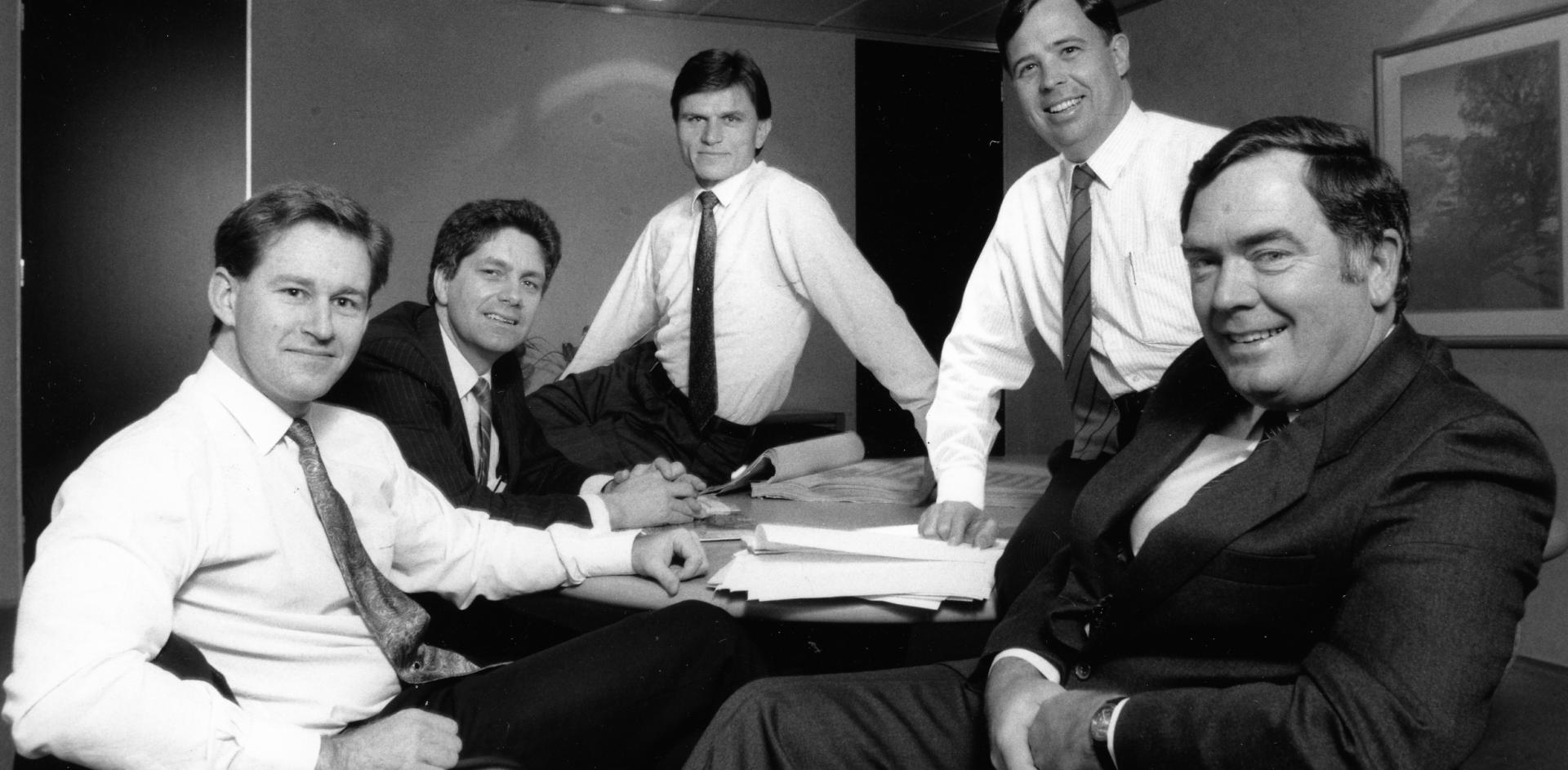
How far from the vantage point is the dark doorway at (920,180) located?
6.62 m

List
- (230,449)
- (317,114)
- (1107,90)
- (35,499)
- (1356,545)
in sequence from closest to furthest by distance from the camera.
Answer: (1356,545)
(230,449)
(1107,90)
(35,499)
(317,114)

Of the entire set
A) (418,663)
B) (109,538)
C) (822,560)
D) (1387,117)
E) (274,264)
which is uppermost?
Result: (1387,117)

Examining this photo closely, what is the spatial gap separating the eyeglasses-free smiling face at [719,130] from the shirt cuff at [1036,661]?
2.32 metres

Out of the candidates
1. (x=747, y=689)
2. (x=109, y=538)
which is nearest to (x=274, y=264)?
(x=109, y=538)

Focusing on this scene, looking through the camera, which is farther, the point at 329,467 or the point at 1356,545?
the point at 329,467

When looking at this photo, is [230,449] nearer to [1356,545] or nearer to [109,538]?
[109,538]

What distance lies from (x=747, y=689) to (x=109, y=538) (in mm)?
727

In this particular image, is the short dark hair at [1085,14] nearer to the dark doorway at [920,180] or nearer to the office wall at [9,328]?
the office wall at [9,328]

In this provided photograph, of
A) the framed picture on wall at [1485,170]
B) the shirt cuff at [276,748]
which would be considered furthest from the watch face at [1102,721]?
the framed picture on wall at [1485,170]

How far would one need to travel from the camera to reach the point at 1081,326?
7.41ft

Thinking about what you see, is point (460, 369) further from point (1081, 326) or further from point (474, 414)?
point (1081, 326)

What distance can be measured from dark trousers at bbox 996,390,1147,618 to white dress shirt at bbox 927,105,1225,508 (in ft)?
0.47

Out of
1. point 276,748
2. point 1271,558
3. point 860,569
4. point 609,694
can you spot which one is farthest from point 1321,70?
point 276,748

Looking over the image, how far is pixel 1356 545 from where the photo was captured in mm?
1141
